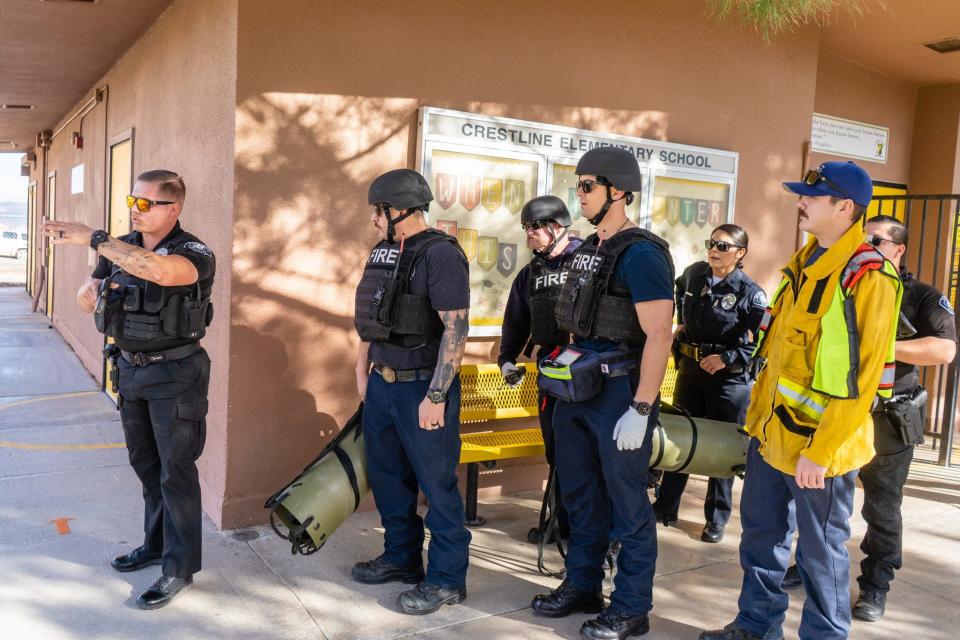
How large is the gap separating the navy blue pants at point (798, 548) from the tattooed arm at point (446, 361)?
1.33 metres

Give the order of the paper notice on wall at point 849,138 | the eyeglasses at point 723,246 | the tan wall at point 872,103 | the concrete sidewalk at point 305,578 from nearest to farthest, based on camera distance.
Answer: the concrete sidewalk at point 305,578
the eyeglasses at point 723,246
the paper notice on wall at point 849,138
the tan wall at point 872,103

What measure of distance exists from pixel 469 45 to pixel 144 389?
2852mm

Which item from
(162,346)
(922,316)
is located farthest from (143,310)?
(922,316)

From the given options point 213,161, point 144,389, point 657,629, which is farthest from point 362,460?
point 213,161

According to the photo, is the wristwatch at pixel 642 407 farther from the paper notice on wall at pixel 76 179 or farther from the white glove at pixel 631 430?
the paper notice on wall at pixel 76 179

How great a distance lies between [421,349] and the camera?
370cm

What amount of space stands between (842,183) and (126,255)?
288 cm

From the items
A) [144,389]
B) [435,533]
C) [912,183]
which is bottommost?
[435,533]

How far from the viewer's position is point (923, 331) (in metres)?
3.84

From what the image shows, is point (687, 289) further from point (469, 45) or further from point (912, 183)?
point (912, 183)

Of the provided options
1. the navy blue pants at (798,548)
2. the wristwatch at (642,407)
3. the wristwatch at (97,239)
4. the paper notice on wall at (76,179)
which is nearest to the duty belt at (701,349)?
the navy blue pants at (798,548)

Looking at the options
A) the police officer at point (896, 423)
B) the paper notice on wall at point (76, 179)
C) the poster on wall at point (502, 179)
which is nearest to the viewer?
the police officer at point (896, 423)

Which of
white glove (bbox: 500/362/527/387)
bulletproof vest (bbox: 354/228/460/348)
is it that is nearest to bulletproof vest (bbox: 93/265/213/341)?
bulletproof vest (bbox: 354/228/460/348)

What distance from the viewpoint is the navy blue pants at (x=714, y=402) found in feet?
15.6
